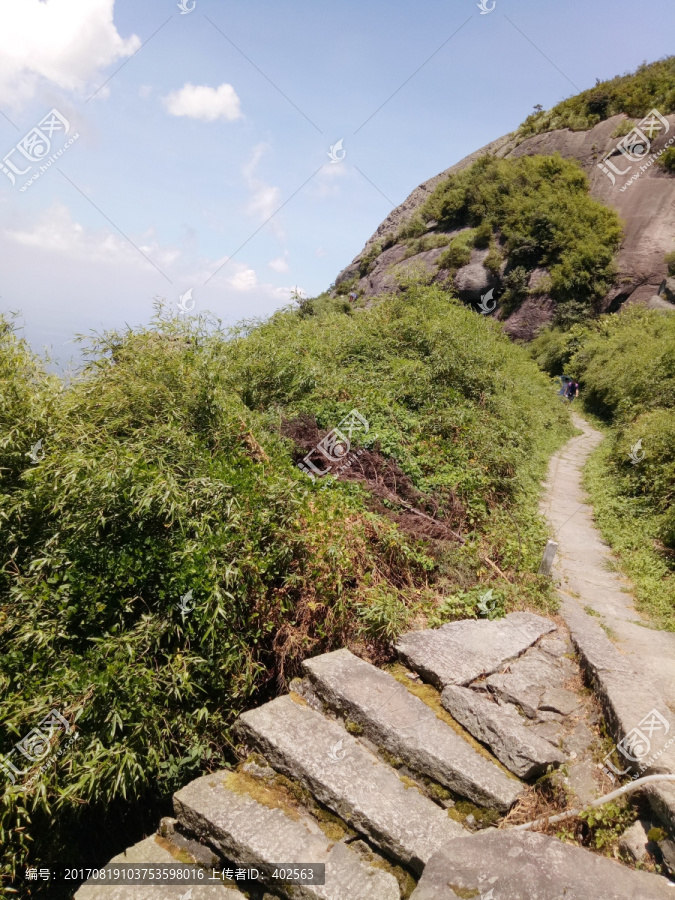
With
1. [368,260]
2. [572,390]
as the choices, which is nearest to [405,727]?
[572,390]

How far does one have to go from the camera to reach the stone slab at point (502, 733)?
311 centimetres

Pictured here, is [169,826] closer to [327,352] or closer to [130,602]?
[130,602]

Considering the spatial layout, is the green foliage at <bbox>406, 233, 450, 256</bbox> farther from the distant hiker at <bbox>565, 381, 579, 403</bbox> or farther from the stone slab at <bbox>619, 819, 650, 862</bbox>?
the stone slab at <bbox>619, 819, 650, 862</bbox>

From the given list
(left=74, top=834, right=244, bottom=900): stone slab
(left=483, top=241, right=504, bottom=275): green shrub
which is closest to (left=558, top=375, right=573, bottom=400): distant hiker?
(left=483, top=241, right=504, bottom=275): green shrub

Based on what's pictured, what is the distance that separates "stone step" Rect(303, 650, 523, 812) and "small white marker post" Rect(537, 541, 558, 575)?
2224mm

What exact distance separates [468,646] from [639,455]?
6354mm

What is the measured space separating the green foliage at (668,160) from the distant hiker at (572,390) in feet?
45.7

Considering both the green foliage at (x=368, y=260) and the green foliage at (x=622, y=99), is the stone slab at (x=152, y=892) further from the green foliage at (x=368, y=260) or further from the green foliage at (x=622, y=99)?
the green foliage at (x=622, y=99)

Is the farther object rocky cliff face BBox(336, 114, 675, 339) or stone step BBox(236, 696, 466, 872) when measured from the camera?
rocky cliff face BBox(336, 114, 675, 339)

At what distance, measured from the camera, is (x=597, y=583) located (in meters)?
5.78

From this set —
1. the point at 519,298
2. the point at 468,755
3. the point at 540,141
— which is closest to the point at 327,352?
the point at 468,755

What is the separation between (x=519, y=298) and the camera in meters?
26.0

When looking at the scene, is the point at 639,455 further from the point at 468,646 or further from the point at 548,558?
the point at 468,646

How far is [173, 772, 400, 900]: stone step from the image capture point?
262 cm
